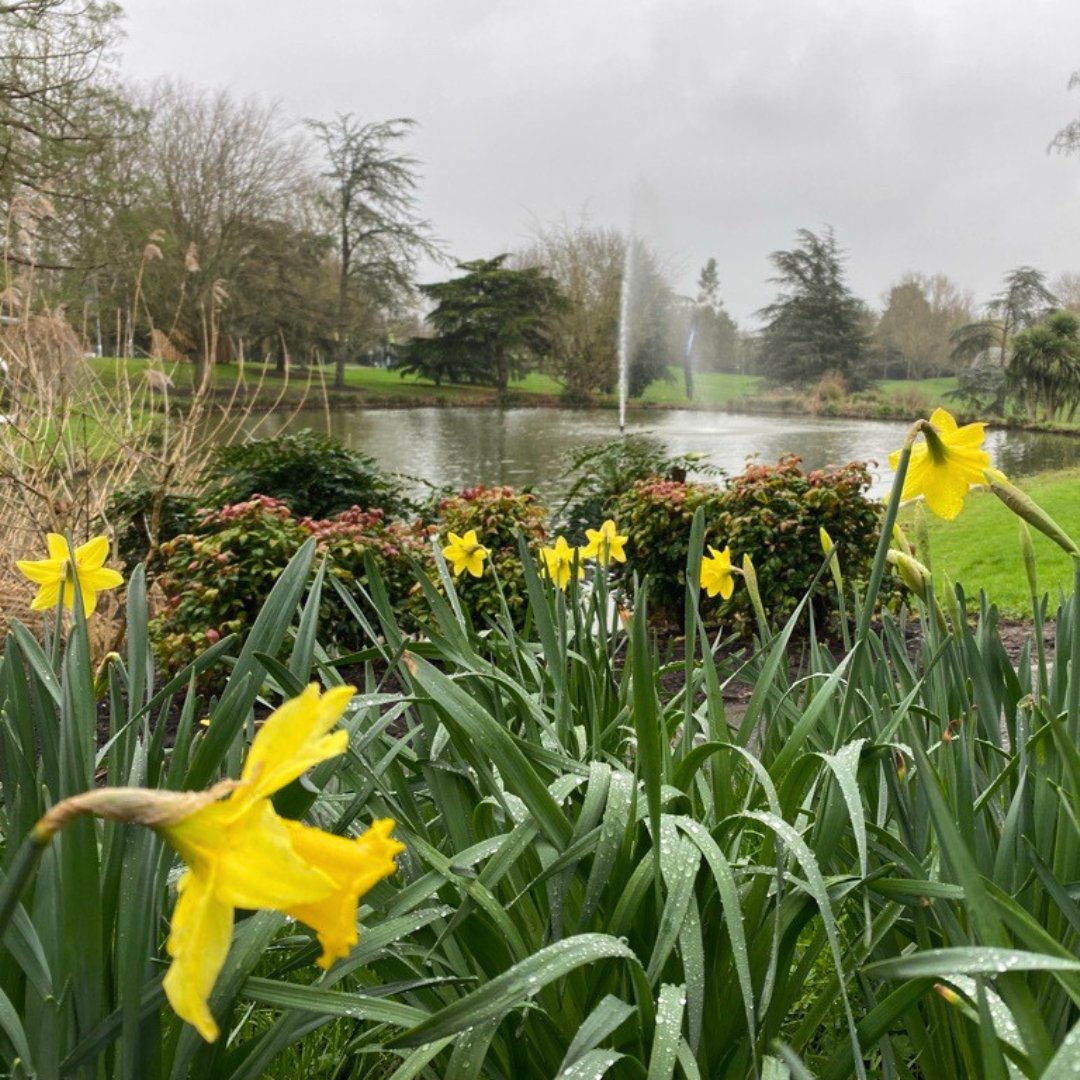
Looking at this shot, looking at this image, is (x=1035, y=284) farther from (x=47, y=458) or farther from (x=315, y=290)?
(x=47, y=458)

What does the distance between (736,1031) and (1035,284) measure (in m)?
34.1

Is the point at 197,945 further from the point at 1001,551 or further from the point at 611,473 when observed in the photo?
the point at 1001,551

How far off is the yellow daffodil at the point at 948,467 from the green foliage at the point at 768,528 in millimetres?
2809

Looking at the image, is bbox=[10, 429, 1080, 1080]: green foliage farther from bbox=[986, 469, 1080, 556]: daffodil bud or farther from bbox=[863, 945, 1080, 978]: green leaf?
bbox=[986, 469, 1080, 556]: daffodil bud

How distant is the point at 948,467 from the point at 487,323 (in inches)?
1315

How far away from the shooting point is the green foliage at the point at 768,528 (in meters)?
4.18

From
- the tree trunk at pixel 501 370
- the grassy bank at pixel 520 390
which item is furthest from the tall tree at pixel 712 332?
the tree trunk at pixel 501 370

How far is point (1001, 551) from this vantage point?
→ 22.3 feet

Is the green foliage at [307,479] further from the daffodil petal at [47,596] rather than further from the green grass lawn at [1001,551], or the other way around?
the daffodil petal at [47,596]

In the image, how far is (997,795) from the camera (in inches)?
49.9

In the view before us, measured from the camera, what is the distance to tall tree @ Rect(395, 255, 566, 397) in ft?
109

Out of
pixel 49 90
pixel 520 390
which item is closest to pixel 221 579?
pixel 49 90

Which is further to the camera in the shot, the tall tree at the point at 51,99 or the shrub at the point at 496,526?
the tall tree at the point at 51,99

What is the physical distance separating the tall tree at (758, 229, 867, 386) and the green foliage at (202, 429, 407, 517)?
98.3 ft
